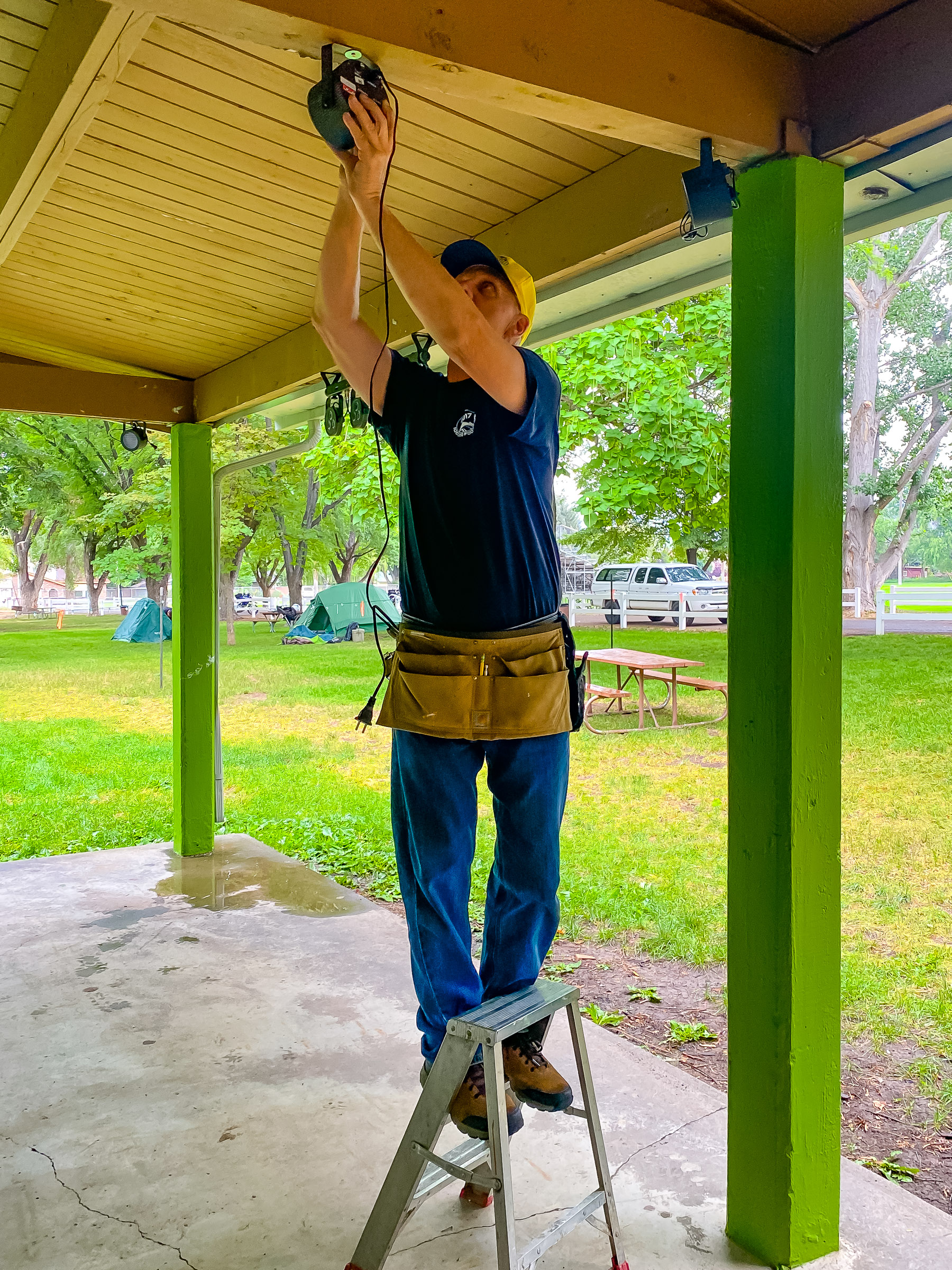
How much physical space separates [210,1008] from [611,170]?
9.20 ft

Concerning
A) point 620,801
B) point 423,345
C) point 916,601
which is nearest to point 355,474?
point 620,801

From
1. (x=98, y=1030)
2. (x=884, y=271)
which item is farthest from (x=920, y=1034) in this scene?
(x=884, y=271)

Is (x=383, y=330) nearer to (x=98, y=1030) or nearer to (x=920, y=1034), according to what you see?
(x=98, y=1030)

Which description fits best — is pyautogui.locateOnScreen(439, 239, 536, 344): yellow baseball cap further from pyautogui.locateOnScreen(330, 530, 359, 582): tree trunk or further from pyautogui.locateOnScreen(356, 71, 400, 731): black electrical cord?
pyautogui.locateOnScreen(330, 530, 359, 582): tree trunk

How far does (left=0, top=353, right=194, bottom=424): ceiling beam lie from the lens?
4555mm

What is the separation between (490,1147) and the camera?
1687 mm

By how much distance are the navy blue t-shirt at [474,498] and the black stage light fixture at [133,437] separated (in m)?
3.34

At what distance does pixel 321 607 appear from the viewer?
19.0 m

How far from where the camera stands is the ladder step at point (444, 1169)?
182 cm

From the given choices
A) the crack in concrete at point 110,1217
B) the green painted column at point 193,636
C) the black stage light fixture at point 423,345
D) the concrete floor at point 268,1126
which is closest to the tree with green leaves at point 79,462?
the green painted column at point 193,636

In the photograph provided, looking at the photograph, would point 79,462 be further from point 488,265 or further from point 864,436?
point 488,265

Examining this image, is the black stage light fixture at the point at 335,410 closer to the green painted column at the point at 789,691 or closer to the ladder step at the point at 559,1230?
the green painted column at the point at 789,691

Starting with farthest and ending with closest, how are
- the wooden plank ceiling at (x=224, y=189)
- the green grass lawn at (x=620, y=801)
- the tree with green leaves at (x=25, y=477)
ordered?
→ the tree with green leaves at (x=25, y=477) < the green grass lawn at (x=620, y=801) < the wooden plank ceiling at (x=224, y=189)

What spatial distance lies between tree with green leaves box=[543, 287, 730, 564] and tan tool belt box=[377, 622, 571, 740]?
711cm
